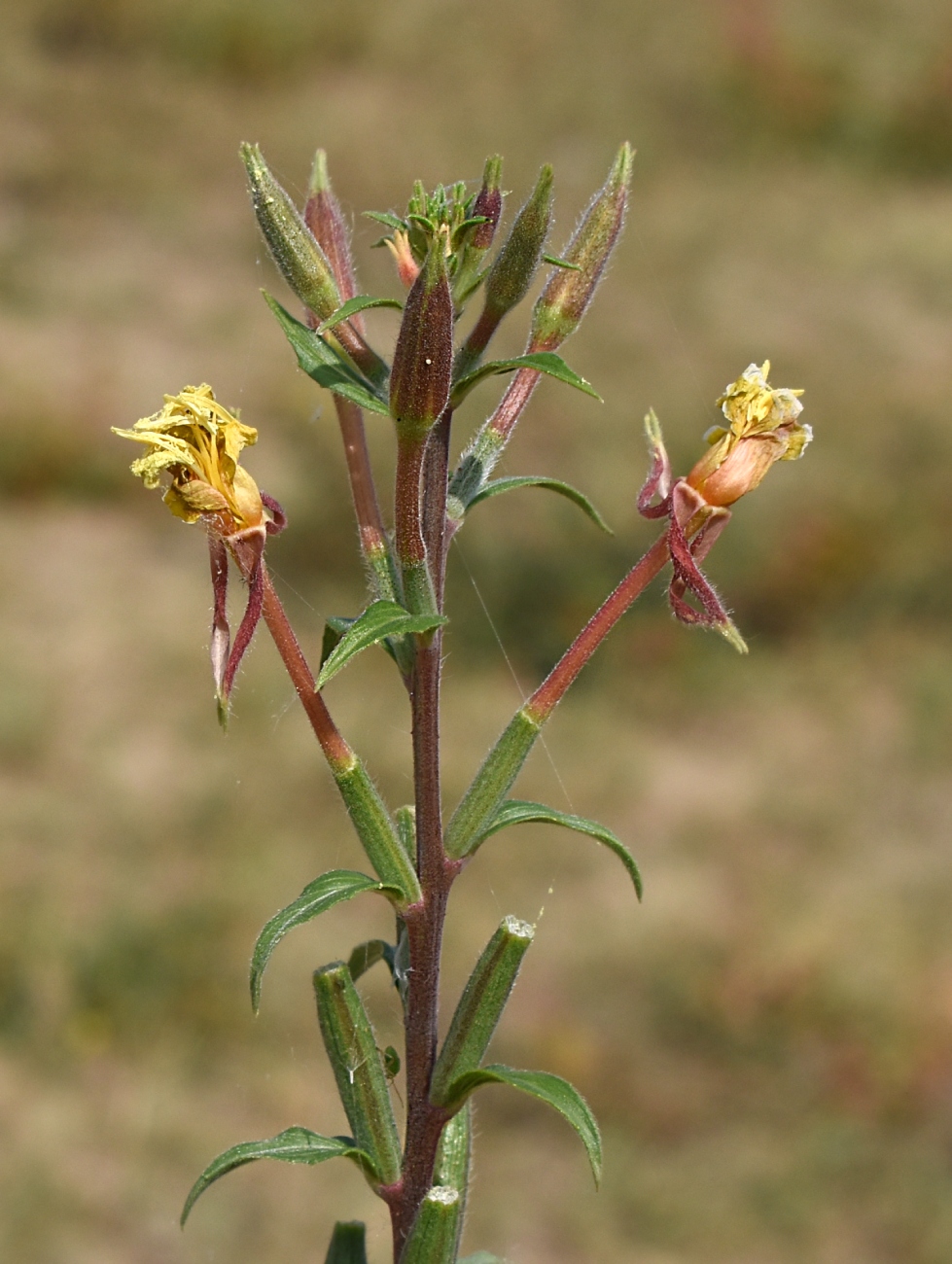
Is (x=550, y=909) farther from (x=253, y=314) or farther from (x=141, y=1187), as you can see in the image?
(x=253, y=314)

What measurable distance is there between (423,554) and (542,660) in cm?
578

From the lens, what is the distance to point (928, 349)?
781 centimetres

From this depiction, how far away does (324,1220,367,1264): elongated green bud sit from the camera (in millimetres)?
1422

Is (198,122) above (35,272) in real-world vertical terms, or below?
above

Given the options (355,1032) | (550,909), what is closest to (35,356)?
(550,909)

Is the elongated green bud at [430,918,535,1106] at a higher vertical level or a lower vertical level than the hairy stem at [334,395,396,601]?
lower

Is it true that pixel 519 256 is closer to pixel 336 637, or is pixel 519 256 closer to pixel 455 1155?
pixel 336 637

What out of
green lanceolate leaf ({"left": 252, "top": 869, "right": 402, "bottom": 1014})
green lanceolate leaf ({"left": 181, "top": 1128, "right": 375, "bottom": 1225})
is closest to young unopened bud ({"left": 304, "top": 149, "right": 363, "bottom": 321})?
green lanceolate leaf ({"left": 252, "top": 869, "right": 402, "bottom": 1014})

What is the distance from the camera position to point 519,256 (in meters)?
1.30

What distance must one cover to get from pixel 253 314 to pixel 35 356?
4.65 feet

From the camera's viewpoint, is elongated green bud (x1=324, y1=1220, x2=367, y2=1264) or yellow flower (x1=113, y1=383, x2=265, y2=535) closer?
yellow flower (x1=113, y1=383, x2=265, y2=535)

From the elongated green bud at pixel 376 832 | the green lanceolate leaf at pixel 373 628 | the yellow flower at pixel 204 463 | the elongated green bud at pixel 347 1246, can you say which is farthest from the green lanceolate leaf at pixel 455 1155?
the yellow flower at pixel 204 463

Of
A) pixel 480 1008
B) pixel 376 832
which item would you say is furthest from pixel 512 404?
pixel 480 1008

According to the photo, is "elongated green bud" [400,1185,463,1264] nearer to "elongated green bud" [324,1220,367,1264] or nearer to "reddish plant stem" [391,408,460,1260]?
"reddish plant stem" [391,408,460,1260]
